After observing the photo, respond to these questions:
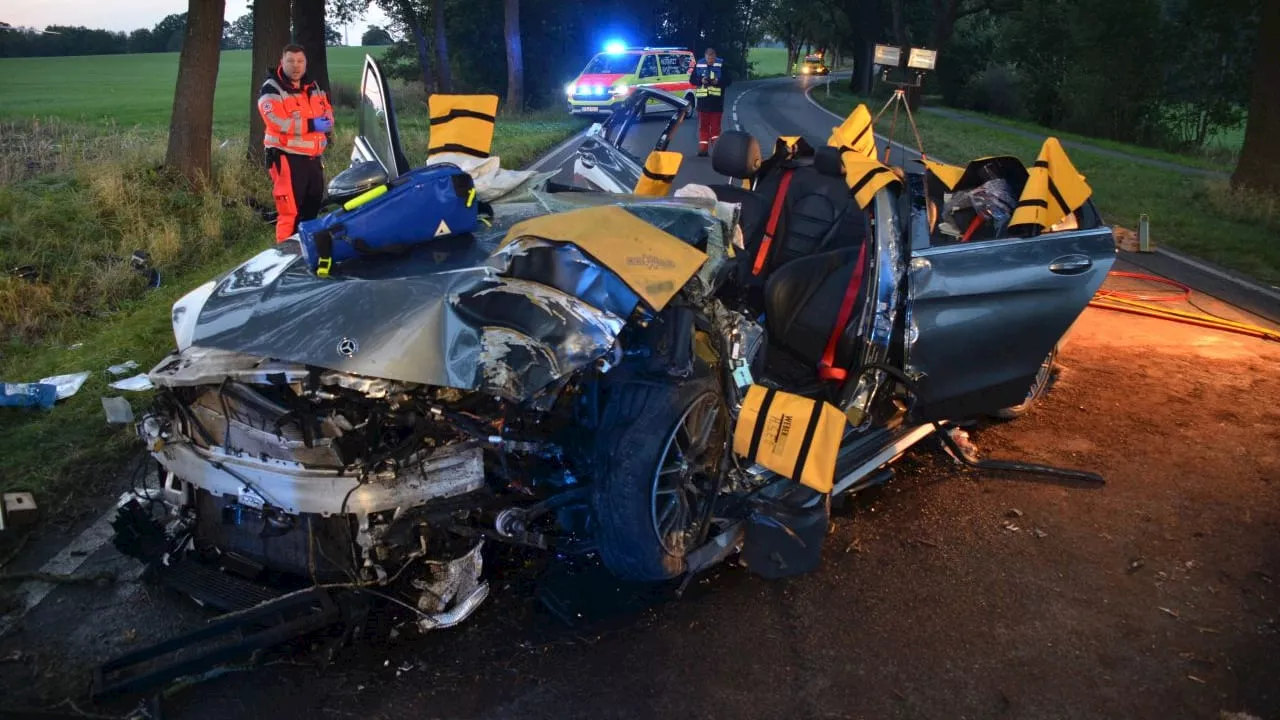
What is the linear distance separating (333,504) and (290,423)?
0.96ft

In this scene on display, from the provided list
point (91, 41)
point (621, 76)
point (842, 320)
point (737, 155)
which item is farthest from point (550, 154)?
point (91, 41)

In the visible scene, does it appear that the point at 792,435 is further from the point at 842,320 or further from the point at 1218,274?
the point at 1218,274

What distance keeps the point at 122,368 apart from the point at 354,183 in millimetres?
2595

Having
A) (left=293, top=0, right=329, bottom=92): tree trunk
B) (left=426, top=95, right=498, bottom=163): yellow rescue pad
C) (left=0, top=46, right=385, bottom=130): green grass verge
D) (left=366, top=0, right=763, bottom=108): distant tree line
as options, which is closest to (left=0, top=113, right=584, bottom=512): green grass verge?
(left=293, top=0, right=329, bottom=92): tree trunk

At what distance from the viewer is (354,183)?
13.0 ft

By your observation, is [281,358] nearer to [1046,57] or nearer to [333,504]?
[333,504]

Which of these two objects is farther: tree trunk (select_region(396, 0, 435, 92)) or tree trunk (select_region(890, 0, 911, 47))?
tree trunk (select_region(890, 0, 911, 47))

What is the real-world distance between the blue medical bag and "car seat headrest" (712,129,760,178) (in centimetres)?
156

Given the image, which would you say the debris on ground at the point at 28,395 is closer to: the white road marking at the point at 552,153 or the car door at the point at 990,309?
the car door at the point at 990,309

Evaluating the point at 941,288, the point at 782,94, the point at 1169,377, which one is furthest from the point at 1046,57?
the point at 941,288

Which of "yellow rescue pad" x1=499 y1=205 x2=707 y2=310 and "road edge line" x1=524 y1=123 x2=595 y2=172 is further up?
"yellow rescue pad" x1=499 y1=205 x2=707 y2=310

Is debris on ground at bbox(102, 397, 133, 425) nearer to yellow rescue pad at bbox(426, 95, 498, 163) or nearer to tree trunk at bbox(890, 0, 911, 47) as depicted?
yellow rescue pad at bbox(426, 95, 498, 163)

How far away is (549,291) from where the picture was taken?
3.09 m

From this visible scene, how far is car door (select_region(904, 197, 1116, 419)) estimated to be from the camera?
410 cm
